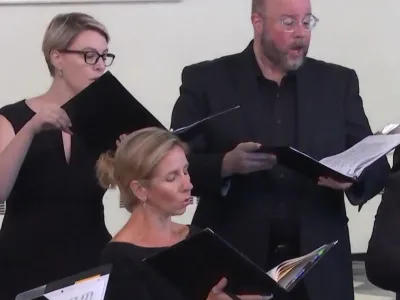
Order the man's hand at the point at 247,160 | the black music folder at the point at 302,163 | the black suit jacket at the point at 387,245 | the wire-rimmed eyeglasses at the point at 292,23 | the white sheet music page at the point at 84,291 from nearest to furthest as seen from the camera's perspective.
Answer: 1. the black suit jacket at the point at 387,245
2. the white sheet music page at the point at 84,291
3. the black music folder at the point at 302,163
4. the man's hand at the point at 247,160
5. the wire-rimmed eyeglasses at the point at 292,23

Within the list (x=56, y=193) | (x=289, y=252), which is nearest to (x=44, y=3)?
(x=56, y=193)

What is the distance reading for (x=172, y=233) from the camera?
6.86 ft

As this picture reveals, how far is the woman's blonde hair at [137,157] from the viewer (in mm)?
2066

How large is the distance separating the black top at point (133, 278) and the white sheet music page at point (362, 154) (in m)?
0.51

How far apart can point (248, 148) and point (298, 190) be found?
28 cm

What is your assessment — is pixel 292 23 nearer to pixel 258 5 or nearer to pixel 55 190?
pixel 258 5

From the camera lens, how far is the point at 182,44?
13.2ft

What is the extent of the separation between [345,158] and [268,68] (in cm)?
40

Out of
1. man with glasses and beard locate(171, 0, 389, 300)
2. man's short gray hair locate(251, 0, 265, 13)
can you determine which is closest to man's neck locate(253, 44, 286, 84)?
man with glasses and beard locate(171, 0, 389, 300)

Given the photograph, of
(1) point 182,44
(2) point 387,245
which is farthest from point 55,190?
(1) point 182,44

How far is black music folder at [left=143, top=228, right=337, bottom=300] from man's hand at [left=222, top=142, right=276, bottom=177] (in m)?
0.33

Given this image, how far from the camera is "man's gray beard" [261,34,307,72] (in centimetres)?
228

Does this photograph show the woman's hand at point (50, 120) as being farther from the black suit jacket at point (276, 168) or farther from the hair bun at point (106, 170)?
the black suit jacket at point (276, 168)

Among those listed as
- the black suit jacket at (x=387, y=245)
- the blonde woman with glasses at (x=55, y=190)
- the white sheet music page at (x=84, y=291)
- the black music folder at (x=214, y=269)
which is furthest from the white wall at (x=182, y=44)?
the black suit jacket at (x=387, y=245)
